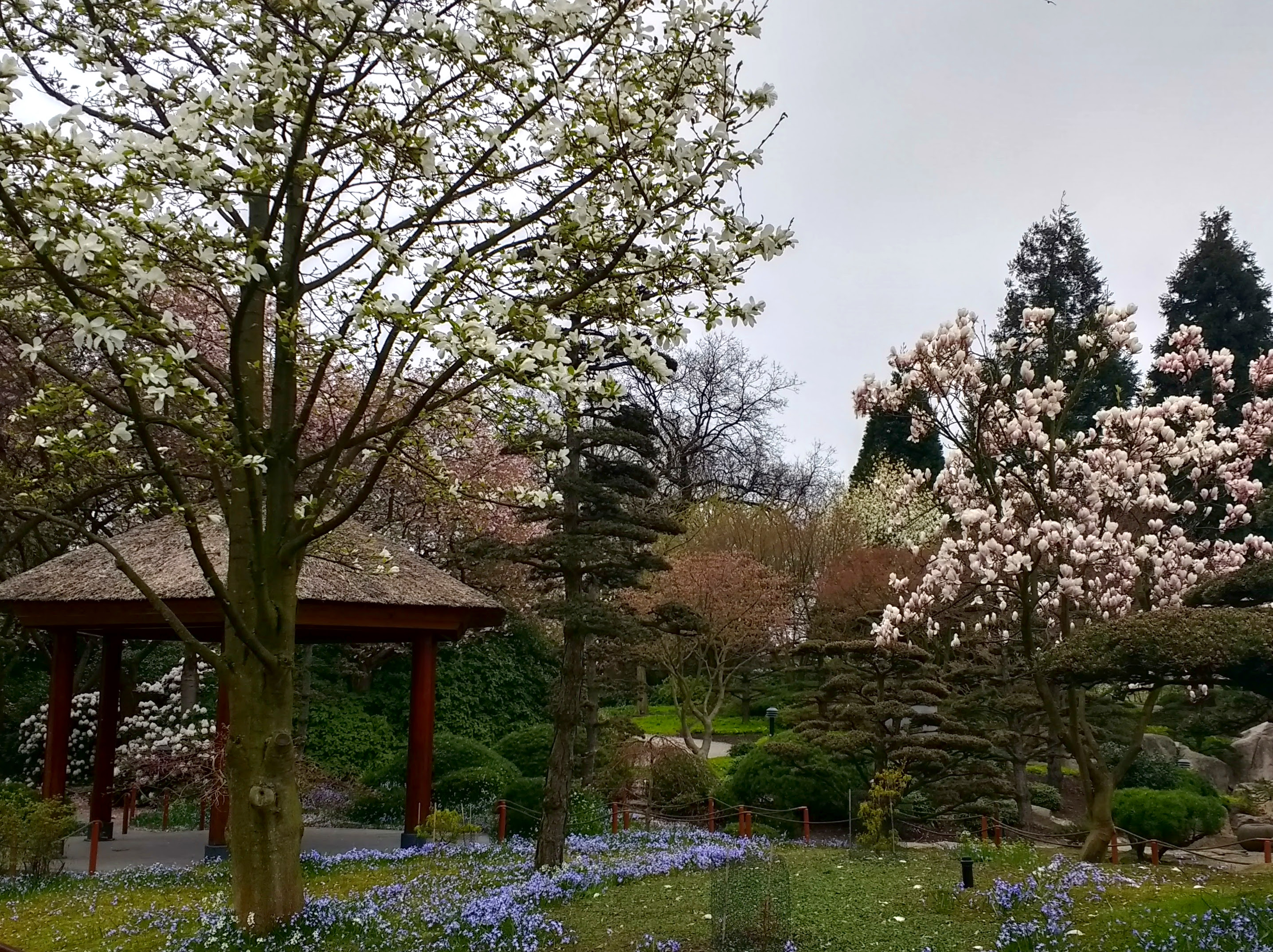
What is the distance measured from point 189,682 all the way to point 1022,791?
12.9 m

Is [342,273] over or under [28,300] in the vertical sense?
over

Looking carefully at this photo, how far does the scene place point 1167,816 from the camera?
11.9 m

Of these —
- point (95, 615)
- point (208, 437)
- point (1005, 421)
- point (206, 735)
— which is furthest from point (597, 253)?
point (206, 735)

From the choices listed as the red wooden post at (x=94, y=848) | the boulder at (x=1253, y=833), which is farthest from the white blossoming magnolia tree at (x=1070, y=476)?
the red wooden post at (x=94, y=848)

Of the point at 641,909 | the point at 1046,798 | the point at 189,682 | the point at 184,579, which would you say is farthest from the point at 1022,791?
the point at 189,682

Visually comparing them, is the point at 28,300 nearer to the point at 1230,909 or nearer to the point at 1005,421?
the point at 1230,909

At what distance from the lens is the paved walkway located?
10703 millimetres

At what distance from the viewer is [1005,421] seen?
400 inches

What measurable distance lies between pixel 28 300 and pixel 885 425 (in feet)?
111

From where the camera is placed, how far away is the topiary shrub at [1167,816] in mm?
11852

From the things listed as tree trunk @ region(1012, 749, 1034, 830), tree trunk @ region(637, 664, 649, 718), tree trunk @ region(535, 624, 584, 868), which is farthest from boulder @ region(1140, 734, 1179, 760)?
tree trunk @ region(535, 624, 584, 868)

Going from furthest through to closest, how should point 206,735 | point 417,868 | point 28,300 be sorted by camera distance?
point 206,735 → point 417,868 → point 28,300

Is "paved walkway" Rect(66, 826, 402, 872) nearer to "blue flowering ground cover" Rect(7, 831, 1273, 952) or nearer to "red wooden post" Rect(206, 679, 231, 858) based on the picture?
"red wooden post" Rect(206, 679, 231, 858)

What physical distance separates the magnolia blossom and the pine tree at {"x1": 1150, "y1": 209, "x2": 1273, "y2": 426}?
1825 cm
